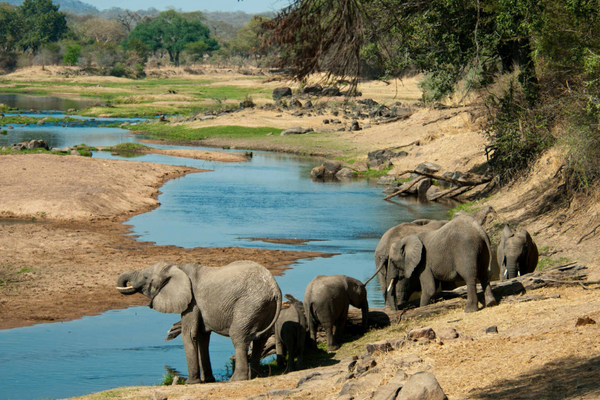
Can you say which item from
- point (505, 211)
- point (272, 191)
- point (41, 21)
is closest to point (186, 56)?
point (41, 21)

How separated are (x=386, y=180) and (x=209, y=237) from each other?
15078 millimetres

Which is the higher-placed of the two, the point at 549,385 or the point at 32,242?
the point at 549,385

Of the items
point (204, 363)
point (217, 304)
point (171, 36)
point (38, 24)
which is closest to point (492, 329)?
point (217, 304)

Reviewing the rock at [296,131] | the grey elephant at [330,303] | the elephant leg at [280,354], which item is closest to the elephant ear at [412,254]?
the grey elephant at [330,303]

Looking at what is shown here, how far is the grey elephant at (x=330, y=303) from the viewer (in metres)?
12.0

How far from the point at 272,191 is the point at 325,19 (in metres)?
25.5

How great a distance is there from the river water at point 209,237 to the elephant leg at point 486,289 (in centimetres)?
426

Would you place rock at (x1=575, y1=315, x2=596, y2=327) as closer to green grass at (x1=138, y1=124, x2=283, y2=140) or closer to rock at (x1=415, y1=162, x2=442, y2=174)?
rock at (x1=415, y1=162, x2=442, y2=174)

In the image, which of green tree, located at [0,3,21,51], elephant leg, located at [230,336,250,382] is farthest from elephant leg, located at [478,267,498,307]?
green tree, located at [0,3,21,51]

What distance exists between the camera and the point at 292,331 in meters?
11.3

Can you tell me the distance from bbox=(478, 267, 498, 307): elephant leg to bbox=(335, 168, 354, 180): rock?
27.8m

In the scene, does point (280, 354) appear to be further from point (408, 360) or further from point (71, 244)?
point (71, 244)

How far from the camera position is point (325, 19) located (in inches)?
362

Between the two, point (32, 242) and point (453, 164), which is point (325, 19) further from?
point (453, 164)
